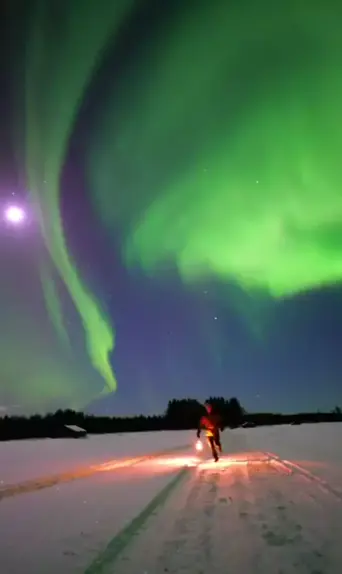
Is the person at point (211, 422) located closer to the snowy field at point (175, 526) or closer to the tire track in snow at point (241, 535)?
the snowy field at point (175, 526)

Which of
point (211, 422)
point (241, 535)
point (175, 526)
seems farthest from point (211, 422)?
point (241, 535)

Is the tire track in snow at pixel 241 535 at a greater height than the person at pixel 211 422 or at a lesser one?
lesser

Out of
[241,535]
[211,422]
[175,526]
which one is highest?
[211,422]

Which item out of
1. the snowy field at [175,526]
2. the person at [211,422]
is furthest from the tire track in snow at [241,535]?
the person at [211,422]

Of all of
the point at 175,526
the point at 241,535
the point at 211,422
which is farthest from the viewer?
the point at 211,422

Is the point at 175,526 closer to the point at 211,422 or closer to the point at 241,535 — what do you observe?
the point at 241,535

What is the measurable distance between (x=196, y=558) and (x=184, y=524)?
1.85 meters

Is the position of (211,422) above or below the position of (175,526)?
above

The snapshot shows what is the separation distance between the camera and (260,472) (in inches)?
582

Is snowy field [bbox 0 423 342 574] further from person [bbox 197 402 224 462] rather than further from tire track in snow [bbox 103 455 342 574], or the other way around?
person [bbox 197 402 224 462]

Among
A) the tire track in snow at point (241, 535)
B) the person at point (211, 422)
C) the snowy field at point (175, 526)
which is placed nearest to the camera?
the tire track in snow at point (241, 535)

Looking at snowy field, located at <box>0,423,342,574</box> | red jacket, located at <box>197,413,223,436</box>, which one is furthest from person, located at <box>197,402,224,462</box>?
snowy field, located at <box>0,423,342,574</box>

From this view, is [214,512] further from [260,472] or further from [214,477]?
[260,472]

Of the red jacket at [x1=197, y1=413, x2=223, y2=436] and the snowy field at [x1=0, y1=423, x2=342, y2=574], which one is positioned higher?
the red jacket at [x1=197, y1=413, x2=223, y2=436]
